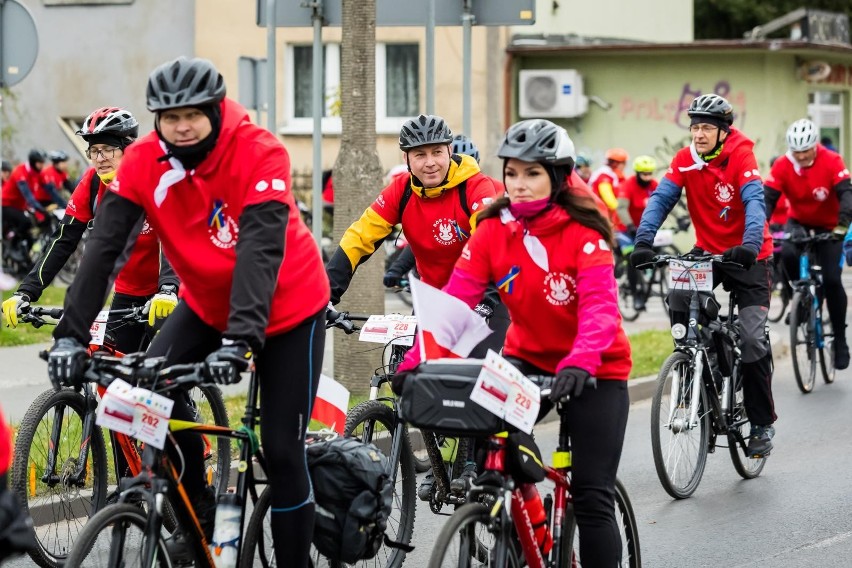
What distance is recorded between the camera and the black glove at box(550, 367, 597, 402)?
4.68m

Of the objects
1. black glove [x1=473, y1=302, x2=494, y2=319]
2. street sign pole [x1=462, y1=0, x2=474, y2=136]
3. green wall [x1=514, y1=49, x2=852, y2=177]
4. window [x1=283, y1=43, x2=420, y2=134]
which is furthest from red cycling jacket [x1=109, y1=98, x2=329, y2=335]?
green wall [x1=514, y1=49, x2=852, y2=177]

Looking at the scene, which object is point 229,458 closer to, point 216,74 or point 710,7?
point 216,74

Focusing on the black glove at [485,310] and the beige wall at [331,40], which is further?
the beige wall at [331,40]

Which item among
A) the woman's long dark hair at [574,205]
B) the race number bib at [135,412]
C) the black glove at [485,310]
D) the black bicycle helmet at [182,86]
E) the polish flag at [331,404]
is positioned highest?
the black bicycle helmet at [182,86]

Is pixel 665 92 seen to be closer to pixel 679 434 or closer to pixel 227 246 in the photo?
pixel 679 434

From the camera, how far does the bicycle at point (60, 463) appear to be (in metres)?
6.46

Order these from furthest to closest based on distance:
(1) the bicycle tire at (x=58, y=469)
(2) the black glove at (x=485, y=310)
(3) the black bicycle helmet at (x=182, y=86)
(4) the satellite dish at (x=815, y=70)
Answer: (4) the satellite dish at (x=815, y=70), (2) the black glove at (x=485, y=310), (1) the bicycle tire at (x=58, y=469), (3) the black bicycle helmet at (x=182, y=86)

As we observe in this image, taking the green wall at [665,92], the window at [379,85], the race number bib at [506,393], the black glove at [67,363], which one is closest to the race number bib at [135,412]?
the black glove at [67,363]

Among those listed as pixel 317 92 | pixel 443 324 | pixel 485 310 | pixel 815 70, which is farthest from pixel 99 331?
pixel 815 70

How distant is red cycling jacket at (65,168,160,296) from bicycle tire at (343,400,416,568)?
1467mm

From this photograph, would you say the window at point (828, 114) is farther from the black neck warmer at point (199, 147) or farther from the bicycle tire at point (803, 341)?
the black neck warmer at point (199, 147)

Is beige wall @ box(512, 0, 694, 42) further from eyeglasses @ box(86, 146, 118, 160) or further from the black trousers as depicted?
the black trousers

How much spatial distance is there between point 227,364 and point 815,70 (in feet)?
81.5

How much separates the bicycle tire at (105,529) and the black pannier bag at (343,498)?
0.72 m
